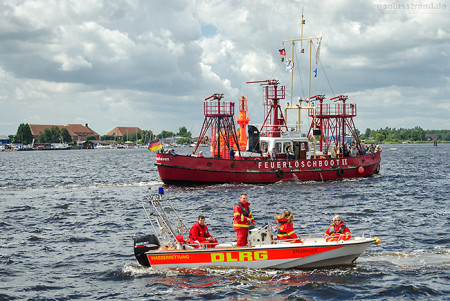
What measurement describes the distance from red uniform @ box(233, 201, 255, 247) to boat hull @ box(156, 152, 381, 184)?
21134 mm

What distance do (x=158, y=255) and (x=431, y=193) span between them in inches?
952

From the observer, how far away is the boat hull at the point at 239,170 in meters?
36.5

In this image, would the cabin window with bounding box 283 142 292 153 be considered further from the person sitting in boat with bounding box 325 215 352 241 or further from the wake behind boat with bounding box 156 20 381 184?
the person sitting in boat with bounding box 325 215 352 241

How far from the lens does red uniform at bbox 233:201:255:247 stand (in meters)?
15.1

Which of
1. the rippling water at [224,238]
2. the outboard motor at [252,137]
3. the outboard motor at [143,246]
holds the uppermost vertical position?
the outboard motor at [252,137]

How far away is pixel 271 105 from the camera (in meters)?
41.8

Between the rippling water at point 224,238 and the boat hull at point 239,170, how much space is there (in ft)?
2.63

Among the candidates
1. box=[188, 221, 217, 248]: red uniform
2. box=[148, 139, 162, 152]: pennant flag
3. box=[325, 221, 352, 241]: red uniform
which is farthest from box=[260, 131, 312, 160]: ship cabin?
box=[188, 221, 217, 248]: red uniform

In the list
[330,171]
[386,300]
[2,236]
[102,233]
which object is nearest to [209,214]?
[102,233]

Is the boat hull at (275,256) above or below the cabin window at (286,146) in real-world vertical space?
below

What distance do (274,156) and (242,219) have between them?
23384mm

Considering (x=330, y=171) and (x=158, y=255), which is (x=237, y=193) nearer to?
(x=330, y=171)

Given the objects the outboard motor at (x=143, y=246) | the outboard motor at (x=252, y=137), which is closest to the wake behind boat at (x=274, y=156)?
the outboard motor at (x=252, y=137)

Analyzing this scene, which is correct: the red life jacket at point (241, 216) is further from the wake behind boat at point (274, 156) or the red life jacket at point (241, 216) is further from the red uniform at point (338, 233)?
the wake behind boat at point (274, 156)
